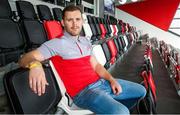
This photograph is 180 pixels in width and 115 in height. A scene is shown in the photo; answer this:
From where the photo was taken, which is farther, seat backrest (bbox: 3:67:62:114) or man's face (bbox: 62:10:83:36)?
man's face (bbox: 62:10:83:36)

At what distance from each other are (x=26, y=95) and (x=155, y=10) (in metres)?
13.4

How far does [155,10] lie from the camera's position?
13.8 metres

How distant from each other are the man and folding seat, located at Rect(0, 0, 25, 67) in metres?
0.70

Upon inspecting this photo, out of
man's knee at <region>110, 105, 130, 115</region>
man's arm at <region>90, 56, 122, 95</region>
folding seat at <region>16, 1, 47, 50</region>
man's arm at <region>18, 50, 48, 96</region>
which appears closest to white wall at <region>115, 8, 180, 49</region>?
folding seat at <region>16, 1, 47, 50</region>

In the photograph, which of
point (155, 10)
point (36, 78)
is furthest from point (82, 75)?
point (155, 10)

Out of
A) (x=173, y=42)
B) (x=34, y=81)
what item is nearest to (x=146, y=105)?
(x=34, y=81)

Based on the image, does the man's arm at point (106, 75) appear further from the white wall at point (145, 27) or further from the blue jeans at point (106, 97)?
the white wall at point (145, 27)

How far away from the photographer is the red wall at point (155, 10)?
44.9 feet

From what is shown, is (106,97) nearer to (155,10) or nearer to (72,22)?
(72,22)

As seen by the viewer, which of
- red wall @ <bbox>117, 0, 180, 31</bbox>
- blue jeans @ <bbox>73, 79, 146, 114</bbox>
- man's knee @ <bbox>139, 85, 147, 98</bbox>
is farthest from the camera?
red wall @ <bbox>117, 0, 180, 31</bbox>

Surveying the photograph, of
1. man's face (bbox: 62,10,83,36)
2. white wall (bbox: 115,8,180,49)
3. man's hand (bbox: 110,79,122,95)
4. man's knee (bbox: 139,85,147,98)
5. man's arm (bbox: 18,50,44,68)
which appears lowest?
white wall (bbox: 115,8,180,49)

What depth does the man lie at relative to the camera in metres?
1.38

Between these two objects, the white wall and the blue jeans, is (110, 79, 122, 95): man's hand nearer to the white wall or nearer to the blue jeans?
the blue jeans

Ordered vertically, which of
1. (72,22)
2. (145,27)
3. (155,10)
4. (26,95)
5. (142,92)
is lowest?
(145,27)
